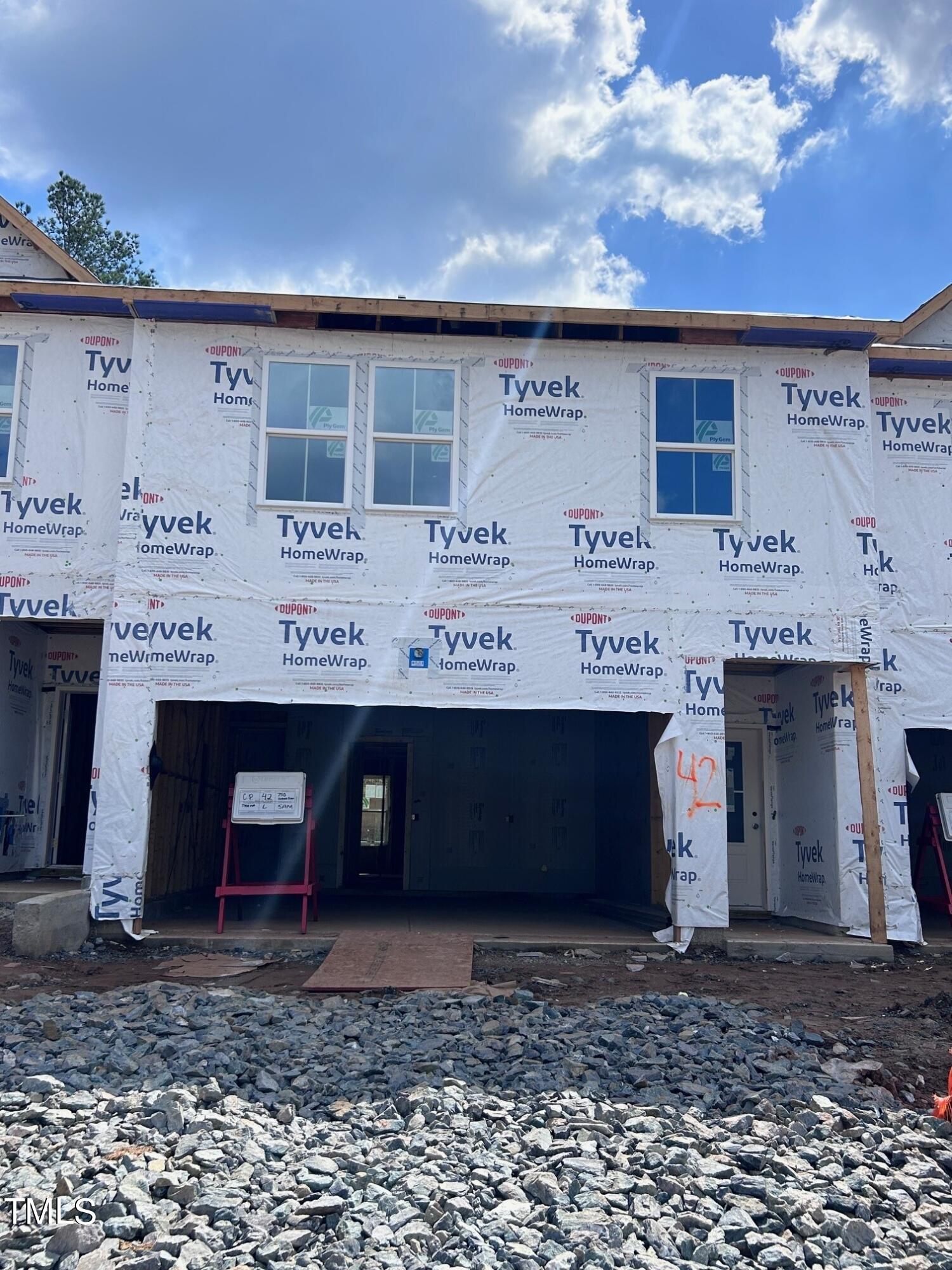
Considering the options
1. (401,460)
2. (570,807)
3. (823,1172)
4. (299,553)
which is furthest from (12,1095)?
(570,807)

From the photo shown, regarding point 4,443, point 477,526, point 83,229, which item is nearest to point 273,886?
point 477,526

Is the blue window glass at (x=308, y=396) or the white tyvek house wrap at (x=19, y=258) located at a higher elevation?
the white tyvek house wrap at (x=19, y=258)

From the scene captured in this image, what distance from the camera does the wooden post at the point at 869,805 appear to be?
10.5 metres

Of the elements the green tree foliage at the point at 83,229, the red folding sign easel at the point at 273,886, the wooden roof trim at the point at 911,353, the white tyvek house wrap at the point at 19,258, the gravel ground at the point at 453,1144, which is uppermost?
the green tree foliage at the point at 83,229

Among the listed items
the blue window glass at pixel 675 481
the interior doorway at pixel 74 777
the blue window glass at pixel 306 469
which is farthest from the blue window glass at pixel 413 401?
the interior doorway at pixel 74 777

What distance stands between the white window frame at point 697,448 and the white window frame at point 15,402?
6639 millimetres

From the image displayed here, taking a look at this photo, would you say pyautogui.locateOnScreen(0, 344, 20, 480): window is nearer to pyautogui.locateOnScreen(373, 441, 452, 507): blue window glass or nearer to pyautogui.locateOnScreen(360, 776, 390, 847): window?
pyautogui.locateOnScreen(373, 441, 452, 507): blue window glass

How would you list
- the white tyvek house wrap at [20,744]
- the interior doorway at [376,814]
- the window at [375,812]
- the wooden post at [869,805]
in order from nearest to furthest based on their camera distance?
1. the wooden post at [869,805]
2. the white tyvek house wrap at [20,744]
3. the interior doorway at [376,814]
4. the window at [375,812]

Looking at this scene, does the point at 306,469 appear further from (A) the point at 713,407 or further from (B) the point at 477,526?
(A) the point at 713,407

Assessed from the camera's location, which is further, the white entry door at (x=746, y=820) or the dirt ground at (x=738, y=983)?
the white entry door at (x=746, y=820)

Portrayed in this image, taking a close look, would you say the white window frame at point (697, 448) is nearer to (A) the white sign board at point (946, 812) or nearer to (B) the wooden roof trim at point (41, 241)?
A: (A) the white sign board at point (946, 812)

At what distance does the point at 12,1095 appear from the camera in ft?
17.6

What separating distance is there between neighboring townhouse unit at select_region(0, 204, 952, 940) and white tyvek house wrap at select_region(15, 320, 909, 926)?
0.09 feet

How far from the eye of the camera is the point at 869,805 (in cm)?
1070
